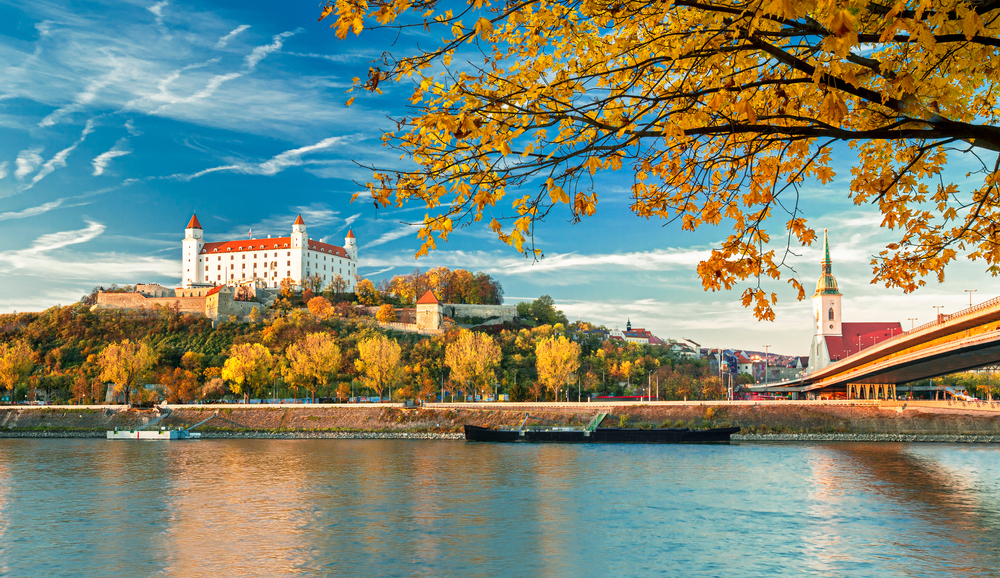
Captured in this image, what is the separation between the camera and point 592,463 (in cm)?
3612

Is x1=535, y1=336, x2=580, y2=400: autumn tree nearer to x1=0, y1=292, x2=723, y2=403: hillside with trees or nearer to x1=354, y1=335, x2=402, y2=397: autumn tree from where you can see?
x1=0, y1=292, x2=723, y2=403: hillside with trees

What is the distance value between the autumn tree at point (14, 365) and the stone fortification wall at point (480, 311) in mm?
53203

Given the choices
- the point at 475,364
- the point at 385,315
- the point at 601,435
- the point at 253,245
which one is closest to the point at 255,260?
the point at 253,245

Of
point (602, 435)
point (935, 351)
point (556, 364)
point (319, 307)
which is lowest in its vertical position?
point (602, 435)

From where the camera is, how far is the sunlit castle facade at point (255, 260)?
120062 mm

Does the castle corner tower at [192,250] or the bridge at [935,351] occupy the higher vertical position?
the castle corner tower at [192,250]

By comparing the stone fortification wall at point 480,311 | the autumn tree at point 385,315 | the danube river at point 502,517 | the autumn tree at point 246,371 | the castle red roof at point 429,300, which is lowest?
the danube river at point 502,517

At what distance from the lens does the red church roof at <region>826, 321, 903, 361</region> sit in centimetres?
9665

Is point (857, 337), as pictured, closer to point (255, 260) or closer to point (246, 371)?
point (246, 371)

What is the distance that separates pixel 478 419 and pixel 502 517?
133 ft

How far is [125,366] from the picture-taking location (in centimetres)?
7156

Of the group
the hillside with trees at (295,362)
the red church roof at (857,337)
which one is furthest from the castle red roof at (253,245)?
the red church roof at (857,337)

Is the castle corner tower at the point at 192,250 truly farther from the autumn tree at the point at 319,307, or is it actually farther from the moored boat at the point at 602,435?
the moored boat at the point at 602,435

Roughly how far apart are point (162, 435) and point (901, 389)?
76713 millimetres
